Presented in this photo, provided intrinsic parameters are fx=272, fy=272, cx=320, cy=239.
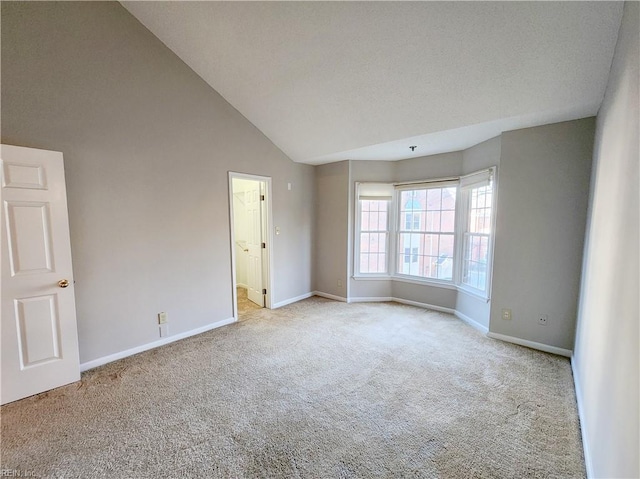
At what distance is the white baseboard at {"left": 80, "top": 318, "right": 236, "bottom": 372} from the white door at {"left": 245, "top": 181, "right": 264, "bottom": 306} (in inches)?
33.4

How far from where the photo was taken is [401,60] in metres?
2.41

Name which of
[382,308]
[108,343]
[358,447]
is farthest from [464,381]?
[108,343]

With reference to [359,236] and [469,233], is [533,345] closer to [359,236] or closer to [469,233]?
[469,233]

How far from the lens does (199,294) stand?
3.40 m

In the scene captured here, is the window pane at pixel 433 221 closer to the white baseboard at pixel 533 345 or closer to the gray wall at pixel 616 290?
the white baseboard at pixel 533 345

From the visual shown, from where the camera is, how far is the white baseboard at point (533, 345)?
9.22ft

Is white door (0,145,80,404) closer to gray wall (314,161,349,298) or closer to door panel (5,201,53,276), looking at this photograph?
door panel (5,201,53,276)

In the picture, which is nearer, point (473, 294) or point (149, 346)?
point (149, 346)

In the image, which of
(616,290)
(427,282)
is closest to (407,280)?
(427,282)

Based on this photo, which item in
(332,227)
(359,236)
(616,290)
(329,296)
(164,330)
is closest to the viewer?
(616,290)

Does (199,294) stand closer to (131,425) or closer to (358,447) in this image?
(131,425)

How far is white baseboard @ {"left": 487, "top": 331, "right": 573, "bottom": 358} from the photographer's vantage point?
2.81 metres

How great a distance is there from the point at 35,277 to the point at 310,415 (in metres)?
2.43

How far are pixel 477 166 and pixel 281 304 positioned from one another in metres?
3.46
